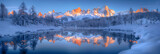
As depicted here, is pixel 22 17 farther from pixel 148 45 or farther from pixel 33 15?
pixel 148 45

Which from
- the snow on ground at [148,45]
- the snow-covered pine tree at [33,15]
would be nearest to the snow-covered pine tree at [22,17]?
the snow-covered pine tree at [33,15]

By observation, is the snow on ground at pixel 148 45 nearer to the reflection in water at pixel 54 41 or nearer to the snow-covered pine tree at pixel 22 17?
the reflection in water at pixel 54 41

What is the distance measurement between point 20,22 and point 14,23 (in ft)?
8.72

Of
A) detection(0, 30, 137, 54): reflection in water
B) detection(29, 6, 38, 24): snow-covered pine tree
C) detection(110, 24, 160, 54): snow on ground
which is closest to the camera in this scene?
detection(110, 24, 160, 54): snow on ground

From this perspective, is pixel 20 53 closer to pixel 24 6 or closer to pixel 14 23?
pixel 14 23

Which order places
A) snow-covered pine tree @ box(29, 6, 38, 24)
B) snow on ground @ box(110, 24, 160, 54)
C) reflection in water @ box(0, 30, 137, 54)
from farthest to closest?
snow-covered pine tree @ box(29, 6, 38, 24), reflection in water @ box(0, 30, 137, 54), snow on ground @ box(110, 24, 160, 54)

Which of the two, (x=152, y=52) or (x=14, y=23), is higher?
(x=14, y=23)

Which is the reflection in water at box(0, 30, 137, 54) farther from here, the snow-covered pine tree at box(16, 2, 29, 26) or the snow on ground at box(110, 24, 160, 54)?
the snow-covered pine tree at box(16, 2, 29, 26)

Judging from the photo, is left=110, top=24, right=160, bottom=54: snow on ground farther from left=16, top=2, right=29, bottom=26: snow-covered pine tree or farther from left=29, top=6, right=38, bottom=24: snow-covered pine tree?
left=29, top=6, right=38, bottom=24: snow-covered pine tree

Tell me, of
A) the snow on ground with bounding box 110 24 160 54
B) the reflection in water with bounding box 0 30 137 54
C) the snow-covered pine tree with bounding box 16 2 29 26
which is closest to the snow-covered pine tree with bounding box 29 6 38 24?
the snow-covered pine tree with bounding box 16 2 29 26

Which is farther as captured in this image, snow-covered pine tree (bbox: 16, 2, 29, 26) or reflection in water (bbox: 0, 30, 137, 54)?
snow-covered pine tree (bbox: 16, 2, 29, 26)

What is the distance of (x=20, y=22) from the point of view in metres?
58.3

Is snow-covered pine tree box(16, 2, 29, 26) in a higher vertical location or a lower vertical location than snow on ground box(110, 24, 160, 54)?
higher

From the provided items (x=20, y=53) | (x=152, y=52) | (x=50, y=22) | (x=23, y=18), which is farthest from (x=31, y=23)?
(x=152, y=52)
